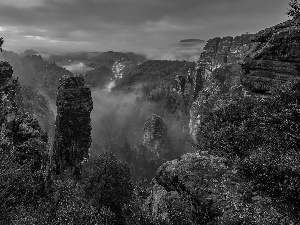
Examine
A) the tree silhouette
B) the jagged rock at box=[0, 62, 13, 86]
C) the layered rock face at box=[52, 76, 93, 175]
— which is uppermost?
the tree silhouette

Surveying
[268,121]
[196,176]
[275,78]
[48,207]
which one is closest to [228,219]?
[196,176]

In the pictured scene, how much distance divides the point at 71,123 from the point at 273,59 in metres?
64.2

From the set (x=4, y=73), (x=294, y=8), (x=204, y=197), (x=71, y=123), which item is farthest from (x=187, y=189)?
(x=4, y=73)

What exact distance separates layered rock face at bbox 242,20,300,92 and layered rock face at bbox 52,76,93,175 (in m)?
55.8

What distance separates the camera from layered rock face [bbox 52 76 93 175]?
85500 millimetres

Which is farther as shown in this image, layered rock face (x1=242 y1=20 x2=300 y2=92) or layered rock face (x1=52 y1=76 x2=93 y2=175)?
layered rock face (x1=52 y1=76 x2=93 y2=175)

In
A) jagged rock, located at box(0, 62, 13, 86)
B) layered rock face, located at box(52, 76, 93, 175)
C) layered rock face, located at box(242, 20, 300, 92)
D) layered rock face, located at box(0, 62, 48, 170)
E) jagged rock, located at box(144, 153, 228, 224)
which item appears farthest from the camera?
layered rock face, located at box(52, 76, 93, 175)

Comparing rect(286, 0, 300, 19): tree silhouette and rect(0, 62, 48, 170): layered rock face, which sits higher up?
rect(286, 0, 300, 19): tree silhouette

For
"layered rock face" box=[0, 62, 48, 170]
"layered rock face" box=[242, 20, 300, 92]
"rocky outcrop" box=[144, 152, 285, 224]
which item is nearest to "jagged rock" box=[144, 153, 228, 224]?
"rocky outcrop" box=[144, 152, 285, 224]

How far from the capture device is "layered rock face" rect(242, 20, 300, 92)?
42.2m

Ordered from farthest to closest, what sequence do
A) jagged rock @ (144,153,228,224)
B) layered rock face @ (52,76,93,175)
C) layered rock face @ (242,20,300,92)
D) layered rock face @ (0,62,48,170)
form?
layered rock face @ (52,76,93,175) < layered rock face @ (0,62,48,170) < layered rock face @ (242,20,300,92) < jagged rock @ (144,153,228,224)

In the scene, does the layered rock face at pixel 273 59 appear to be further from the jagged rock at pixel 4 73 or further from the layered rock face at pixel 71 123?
the jagged rock at pixel 4 73

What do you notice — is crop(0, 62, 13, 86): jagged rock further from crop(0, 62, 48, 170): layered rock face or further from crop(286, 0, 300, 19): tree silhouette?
crop(286, 0, 300, 19): tree silhouette

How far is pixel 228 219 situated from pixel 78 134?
76555mm
